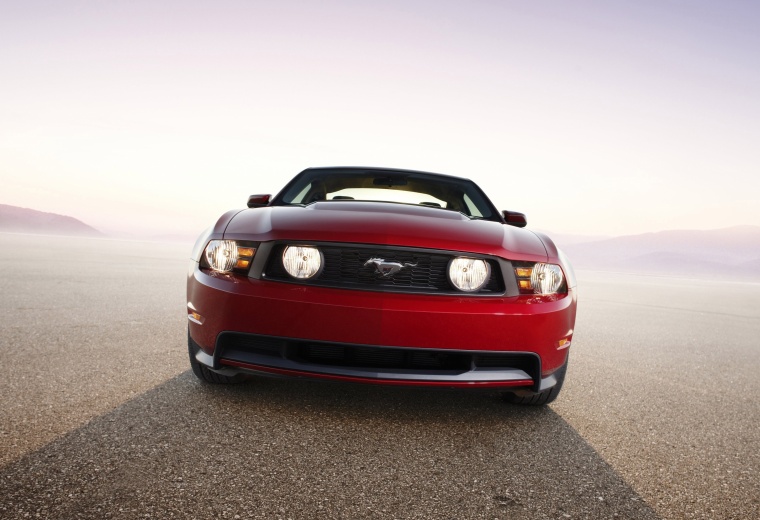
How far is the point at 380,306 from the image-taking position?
2270 millimetres

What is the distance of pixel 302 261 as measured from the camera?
245 centimetres

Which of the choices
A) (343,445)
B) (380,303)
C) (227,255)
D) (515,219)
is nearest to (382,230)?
(380,303)

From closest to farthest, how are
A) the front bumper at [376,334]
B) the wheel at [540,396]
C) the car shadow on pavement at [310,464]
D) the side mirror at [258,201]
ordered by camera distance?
the car shadow on pavement at [310,464]
the front bumper at [376,334]
the wheel at [540,396]
the side mirror at [258,201]

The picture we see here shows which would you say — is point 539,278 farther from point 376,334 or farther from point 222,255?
point 222,255

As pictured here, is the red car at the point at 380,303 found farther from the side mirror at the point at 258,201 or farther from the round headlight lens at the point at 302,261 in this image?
the side mirror at the point at 258,201

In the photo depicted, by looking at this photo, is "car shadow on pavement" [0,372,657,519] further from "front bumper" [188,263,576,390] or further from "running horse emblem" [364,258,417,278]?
"running horse emblem" [364,258,417,278]

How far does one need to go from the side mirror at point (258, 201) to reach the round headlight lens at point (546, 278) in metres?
1.83

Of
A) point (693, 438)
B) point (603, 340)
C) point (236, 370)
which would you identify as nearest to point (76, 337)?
point (236, 370)

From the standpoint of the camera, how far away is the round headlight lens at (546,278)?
2.58 metres

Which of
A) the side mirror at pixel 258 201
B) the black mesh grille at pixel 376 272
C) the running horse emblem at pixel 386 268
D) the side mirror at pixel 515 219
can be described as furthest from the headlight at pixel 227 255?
the side mirror at pixel 515 219

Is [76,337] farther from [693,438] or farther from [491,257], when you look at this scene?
[693,438]

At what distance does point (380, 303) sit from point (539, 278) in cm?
85

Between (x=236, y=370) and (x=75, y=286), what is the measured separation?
6.20 metres

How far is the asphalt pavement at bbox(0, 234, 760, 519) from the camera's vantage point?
176 centimetres
